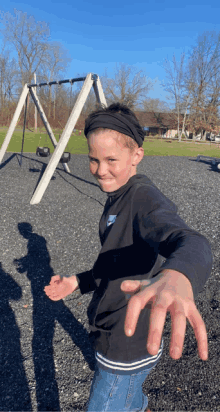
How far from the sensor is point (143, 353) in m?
1.41

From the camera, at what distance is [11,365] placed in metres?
2.55

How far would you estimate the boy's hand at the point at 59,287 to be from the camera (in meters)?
1.76

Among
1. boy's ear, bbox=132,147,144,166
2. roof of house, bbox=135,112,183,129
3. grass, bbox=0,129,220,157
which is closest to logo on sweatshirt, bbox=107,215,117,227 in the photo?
boy's ear, bbox=132,147,144,166

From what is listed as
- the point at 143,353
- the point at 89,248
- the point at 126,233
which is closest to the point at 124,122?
the point at 126,233

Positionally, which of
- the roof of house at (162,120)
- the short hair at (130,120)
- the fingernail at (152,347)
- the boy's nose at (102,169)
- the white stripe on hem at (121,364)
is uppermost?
the roof of house at (162,120)

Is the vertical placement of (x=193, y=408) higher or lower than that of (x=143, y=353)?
lower

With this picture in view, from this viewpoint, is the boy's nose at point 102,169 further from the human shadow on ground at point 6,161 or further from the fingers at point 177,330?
the human shadow on ground at point 6,161

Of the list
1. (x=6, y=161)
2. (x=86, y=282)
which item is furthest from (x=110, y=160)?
(x=6, y=161)

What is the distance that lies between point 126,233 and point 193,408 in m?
1.81

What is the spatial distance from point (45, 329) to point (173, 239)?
253cm

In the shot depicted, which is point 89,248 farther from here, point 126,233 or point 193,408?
point 126,233

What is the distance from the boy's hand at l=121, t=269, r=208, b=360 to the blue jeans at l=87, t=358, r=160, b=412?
97 cm

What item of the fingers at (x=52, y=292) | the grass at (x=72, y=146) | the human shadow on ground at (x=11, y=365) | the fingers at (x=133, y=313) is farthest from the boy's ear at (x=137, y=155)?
the grass at (x=72, y=146)

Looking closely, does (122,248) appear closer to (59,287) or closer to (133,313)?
(59,287)
